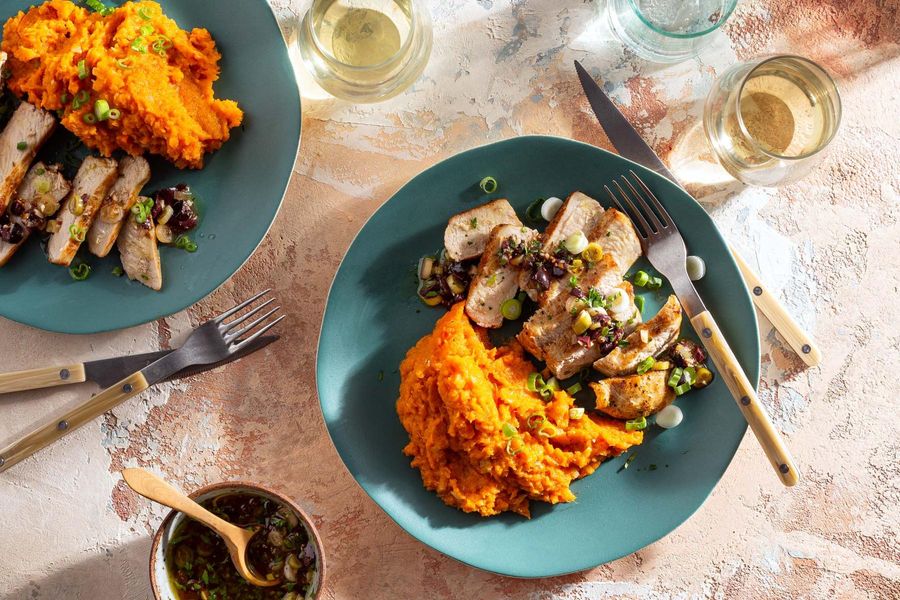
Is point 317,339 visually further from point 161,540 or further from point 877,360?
point 877,360

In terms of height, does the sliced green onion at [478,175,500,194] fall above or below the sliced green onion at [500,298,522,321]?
above

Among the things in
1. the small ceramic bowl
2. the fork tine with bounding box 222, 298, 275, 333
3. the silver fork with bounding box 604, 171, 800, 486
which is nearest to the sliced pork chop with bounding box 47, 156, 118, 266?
the fork tine with bounding box 222, 298, 275, 333

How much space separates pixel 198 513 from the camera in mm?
2559

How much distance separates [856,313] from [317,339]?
2.38 meters

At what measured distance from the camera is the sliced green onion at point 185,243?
2.81 meters

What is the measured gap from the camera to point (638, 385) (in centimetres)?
266

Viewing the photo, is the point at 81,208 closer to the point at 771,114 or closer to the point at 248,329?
the point at 248,329

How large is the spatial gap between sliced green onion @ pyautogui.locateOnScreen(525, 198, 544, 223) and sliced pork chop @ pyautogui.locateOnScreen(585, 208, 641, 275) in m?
0.26

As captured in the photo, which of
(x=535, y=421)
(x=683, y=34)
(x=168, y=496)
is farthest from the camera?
(x=683, y=34)

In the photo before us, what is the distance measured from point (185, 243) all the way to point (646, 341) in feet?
6.23

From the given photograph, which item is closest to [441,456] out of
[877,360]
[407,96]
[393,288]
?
[393,288]

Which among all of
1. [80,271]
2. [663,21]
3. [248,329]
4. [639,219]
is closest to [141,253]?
[80,271]

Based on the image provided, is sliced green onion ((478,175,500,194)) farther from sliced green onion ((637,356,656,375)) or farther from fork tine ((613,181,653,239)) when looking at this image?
sliced green onion ((637,356,656,375))

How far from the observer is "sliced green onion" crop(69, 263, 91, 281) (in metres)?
2.85
